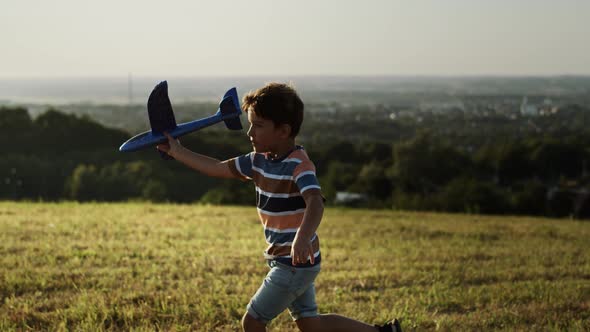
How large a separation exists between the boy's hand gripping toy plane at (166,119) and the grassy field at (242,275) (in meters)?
1.72

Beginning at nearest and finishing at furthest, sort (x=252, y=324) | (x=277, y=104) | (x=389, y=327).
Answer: (x=277, y=104)
(x=252, y=324)
(x=389, y=327)

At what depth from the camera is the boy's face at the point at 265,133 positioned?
315 centimetres

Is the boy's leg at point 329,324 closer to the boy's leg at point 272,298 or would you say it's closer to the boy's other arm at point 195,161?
the boy's leg at point 272,298

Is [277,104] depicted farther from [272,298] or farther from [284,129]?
[272,298]

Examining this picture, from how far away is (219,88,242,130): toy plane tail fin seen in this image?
3275 millimetres

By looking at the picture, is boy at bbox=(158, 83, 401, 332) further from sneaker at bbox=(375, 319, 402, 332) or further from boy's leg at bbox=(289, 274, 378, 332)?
sneaker at bbox=(375, 319, 402, 332)

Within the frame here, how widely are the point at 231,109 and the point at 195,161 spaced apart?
1.25ft

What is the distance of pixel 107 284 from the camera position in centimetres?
569

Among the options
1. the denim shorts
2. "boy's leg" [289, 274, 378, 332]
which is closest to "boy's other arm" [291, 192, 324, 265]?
the denim shorts

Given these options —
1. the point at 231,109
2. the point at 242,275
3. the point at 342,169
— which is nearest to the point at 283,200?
the point at 231,109

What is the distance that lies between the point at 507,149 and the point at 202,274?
77481 mm

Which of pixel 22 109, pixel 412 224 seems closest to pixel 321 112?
pixel 22 109

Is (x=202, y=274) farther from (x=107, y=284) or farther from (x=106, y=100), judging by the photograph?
(x=106, y=100)

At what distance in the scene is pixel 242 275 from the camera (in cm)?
625
